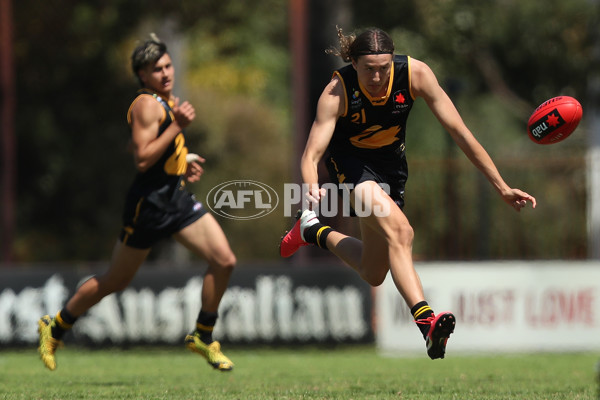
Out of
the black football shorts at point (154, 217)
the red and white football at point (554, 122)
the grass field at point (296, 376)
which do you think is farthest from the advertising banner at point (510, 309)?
the red and white football at point (554, 122)

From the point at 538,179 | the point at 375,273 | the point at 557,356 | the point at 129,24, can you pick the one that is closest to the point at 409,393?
the point at 375,273

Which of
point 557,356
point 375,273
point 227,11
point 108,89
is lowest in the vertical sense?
point 557,356

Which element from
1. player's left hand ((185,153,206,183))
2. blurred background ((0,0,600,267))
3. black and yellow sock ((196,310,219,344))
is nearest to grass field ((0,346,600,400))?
black and yellow sock ((196,310,219,344))

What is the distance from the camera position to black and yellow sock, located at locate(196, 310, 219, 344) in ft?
27.3

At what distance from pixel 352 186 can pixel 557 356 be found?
6.35 m

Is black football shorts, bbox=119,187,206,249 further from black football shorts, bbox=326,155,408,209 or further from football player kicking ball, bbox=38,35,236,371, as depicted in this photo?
black football shorts, bbox=326,155,408,209

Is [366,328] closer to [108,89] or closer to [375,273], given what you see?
[375,273]

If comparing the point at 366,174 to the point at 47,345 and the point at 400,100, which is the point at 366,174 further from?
the point at 47,345

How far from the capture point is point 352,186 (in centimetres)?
710

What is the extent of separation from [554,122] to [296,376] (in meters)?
3.27

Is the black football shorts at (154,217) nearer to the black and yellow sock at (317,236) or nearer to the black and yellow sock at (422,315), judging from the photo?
the black and yellow sock at (317,236)

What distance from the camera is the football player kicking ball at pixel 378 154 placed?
21.9 feet

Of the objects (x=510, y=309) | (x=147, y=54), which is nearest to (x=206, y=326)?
(x=147, y=54)

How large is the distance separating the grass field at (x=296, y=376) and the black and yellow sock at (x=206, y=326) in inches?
13.3
